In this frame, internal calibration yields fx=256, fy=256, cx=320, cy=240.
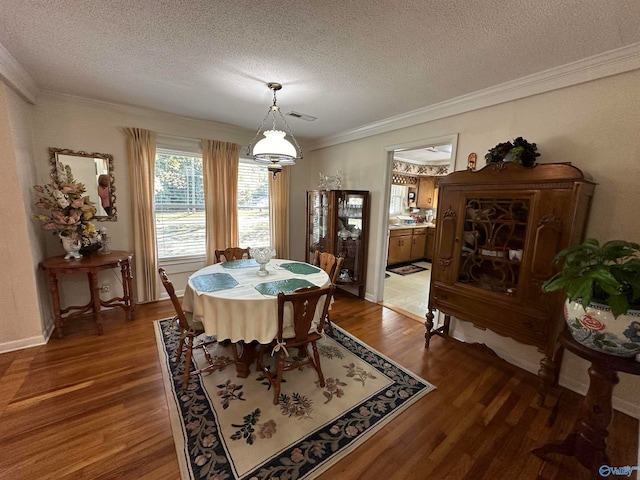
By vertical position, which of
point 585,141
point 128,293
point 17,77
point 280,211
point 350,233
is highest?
point 17,77

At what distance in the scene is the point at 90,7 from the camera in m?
1.48

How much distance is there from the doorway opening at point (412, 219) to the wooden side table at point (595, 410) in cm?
273

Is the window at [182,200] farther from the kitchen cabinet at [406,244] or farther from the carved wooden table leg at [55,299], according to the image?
the kitchen cabinet at [406,244]

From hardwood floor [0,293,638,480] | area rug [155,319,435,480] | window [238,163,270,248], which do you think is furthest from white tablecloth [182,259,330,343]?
window [238,163,270,248]

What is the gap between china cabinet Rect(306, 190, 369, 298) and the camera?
12.5 ft

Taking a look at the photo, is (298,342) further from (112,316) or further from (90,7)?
(112,316)

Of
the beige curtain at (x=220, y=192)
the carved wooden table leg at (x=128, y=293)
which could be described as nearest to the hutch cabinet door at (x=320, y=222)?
the beige curtain at (x=220, y=192)

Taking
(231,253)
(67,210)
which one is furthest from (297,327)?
(67,210)

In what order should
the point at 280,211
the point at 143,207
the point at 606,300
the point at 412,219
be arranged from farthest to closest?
the point at 412,219
the point at 280,211
the point at 143,207
the point at 606,300

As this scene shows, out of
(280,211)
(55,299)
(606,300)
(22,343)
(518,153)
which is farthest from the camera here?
(280,211)

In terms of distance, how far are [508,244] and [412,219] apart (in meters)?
4.62

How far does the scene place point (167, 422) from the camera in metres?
1.71

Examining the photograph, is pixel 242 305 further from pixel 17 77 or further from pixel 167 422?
pixel 17 77

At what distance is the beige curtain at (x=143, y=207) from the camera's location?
322cm
